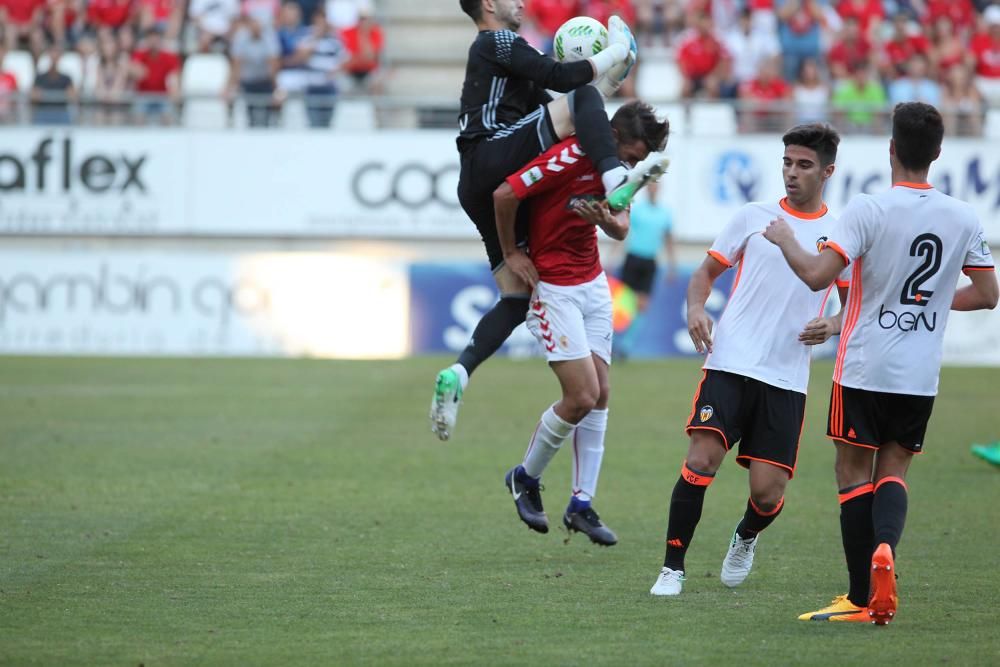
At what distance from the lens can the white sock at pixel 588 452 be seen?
7.62 metres

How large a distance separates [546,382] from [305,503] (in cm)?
816

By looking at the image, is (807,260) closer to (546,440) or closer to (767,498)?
(767,498)

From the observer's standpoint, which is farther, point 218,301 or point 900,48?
point 900,48

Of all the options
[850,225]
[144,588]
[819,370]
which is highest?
[850,225]

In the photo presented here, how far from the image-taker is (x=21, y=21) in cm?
2412

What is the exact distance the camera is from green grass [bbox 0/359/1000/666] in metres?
5.43

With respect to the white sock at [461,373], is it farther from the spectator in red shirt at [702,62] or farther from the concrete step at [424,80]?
the concrete step at [424,80]

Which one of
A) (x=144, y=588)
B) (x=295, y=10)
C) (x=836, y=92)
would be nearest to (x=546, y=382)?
(x=836, y=92)

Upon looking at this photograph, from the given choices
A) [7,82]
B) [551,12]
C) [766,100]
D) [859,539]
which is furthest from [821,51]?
[859,539]

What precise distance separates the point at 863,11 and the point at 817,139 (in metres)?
18.1

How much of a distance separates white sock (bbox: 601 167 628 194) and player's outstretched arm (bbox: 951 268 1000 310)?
1.54m

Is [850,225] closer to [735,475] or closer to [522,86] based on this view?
[522,86]

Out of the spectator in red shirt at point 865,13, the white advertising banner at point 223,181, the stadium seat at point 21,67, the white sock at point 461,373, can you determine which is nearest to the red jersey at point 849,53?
the spectator in red shirt at point 865,13

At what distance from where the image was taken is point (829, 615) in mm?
5910
